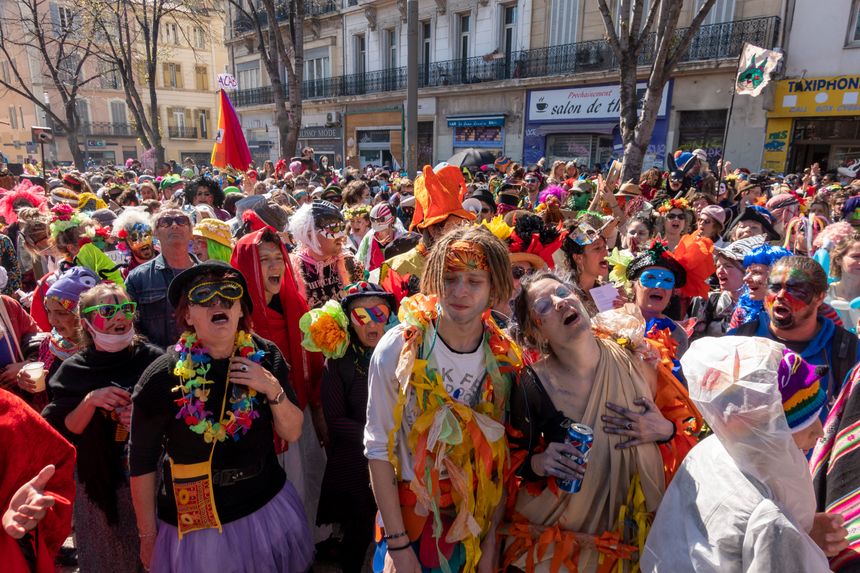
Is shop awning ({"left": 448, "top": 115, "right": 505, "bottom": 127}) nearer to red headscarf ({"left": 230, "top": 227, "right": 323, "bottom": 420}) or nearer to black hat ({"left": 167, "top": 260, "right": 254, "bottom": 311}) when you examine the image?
red headscarf ({"left": 230, "top": 227, "right": 323, "bottom": 420})

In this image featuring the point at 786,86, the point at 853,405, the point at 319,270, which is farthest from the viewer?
the point at 786,86

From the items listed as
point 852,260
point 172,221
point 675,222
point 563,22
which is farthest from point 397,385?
point 563,22

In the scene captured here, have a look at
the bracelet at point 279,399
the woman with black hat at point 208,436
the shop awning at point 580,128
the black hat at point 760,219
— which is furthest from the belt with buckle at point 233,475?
the shop awning at point 580,128

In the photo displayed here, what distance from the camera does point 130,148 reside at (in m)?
44.2

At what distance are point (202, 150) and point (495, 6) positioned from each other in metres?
33.2

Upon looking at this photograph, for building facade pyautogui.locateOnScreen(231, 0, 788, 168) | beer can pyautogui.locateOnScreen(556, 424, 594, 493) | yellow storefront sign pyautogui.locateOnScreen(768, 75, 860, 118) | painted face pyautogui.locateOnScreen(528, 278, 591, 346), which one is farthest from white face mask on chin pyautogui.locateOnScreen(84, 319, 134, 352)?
yellow storefront sign pyautogui.locateOnScreen(768, 75, 860, 118)

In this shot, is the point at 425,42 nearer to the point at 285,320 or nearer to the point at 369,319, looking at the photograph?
the point at 285,320

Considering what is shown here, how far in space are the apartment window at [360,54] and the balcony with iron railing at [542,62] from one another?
0.51m

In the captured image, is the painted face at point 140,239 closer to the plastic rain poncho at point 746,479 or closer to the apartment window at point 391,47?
the plastic rain poncho at point 746,479

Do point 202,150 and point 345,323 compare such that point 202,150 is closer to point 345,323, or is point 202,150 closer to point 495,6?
point 495,6

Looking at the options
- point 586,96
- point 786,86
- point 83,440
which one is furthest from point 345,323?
point 586,96

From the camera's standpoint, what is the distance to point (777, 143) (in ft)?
47.2

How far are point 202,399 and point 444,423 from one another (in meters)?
0.98

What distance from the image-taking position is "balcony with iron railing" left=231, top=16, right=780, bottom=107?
46.9 ft
